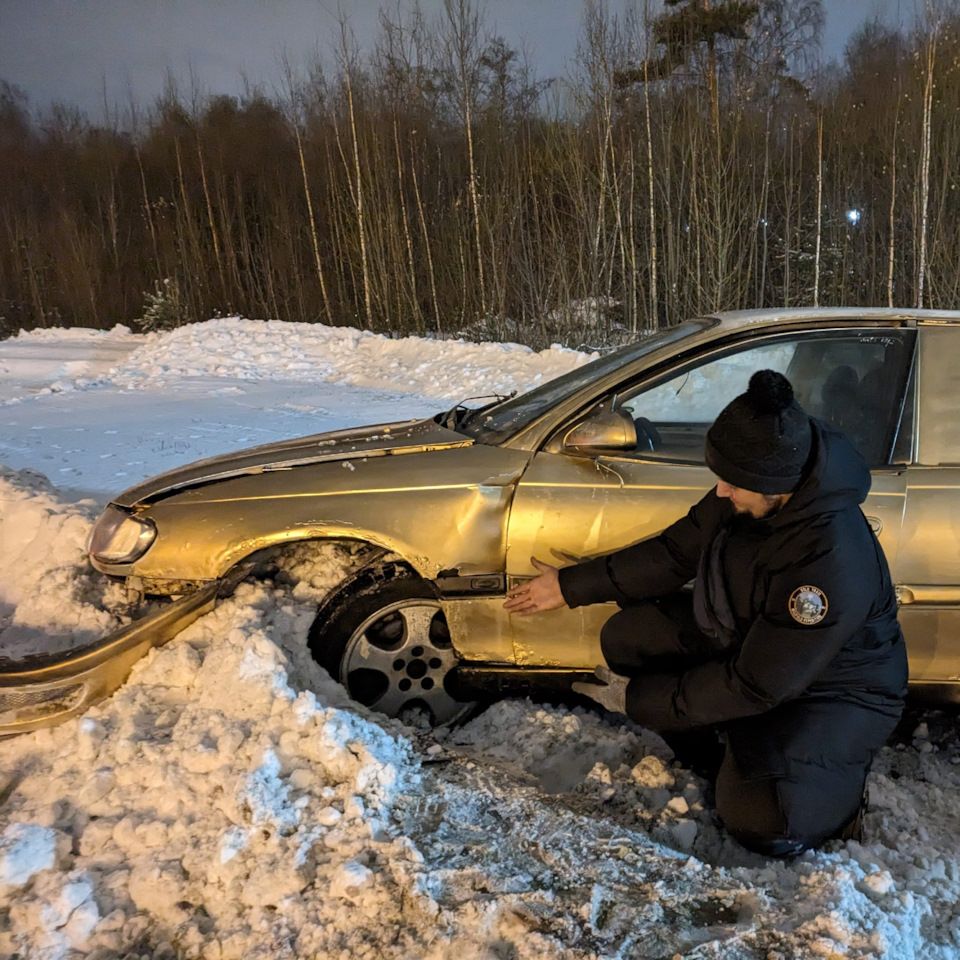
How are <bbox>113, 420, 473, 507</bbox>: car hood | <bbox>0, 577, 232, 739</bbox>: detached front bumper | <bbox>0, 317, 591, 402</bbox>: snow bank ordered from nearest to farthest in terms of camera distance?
<bbox>0, 577, 232, 739</bbox>: detached front bumper → <bbox>113, 420, 473, 507</bbox>: car hood → <bbox>0, 317, 591, 402</bbox>: snow bank

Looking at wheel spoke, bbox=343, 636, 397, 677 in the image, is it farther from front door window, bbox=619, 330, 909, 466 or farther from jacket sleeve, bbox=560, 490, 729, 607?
front door window, bbox=619, 330, 909, 466

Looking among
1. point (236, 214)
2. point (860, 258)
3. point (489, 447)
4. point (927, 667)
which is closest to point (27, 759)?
point (489, 447)

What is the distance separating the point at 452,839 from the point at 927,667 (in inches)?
72.6

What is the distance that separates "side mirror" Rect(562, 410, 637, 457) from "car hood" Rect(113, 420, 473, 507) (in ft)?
1.42

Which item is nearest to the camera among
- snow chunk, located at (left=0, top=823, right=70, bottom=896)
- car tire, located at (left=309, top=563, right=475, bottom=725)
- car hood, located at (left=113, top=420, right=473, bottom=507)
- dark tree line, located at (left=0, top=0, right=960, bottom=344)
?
snow chunk, located at (left=0, top=823, right=70, bottom=896)

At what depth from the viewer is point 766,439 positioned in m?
2.00

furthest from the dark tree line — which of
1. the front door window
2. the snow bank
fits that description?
the front door window

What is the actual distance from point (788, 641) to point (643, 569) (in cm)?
56

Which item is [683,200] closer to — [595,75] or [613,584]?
[595,75]

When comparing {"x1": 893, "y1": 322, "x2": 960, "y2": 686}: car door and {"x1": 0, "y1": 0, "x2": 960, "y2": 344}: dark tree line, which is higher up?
{"x1": 0, "y1": 0, "x2": 960, "y2": 344}: dark tree line

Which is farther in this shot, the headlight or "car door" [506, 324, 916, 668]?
the headlight

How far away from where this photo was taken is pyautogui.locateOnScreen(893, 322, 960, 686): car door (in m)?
2.53

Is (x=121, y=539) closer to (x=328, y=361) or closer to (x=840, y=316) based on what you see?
(x=840, y=316)

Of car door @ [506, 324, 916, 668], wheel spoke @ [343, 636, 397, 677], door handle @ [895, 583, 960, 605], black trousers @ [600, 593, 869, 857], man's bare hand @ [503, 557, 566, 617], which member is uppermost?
car door @ [506, 324, 916, 668]
